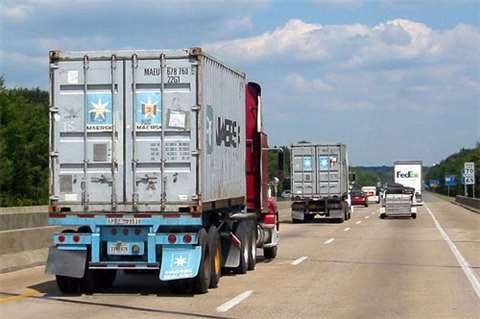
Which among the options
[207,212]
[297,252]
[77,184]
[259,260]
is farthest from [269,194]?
[77,184]

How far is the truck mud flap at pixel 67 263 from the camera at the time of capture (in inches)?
536

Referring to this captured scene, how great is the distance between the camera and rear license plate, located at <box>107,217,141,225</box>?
44.8ft

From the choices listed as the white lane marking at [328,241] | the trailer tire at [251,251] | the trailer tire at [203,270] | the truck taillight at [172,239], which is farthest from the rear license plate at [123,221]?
the white lane marking at [328,241]

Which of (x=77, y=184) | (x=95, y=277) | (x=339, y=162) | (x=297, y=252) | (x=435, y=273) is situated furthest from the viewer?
(x=339, y=162)

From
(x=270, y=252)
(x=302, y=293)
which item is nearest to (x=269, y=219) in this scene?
(x=270, y=252)

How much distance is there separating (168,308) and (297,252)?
37.2ft

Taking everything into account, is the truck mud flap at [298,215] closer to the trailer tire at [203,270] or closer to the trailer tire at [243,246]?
the trailer tire at [243,246]

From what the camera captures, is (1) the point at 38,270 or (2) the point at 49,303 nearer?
(2) the point at 49,303

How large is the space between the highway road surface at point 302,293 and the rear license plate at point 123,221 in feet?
3.89

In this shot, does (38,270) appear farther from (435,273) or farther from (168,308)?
(435,273)

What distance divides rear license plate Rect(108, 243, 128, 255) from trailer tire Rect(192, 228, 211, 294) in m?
1.19

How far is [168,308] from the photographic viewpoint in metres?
12.4

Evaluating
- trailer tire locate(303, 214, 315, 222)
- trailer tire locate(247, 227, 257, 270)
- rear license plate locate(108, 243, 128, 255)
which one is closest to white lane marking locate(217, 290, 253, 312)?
rear license plate locate(108, 243, 128, 255)

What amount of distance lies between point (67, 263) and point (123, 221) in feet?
3.64
